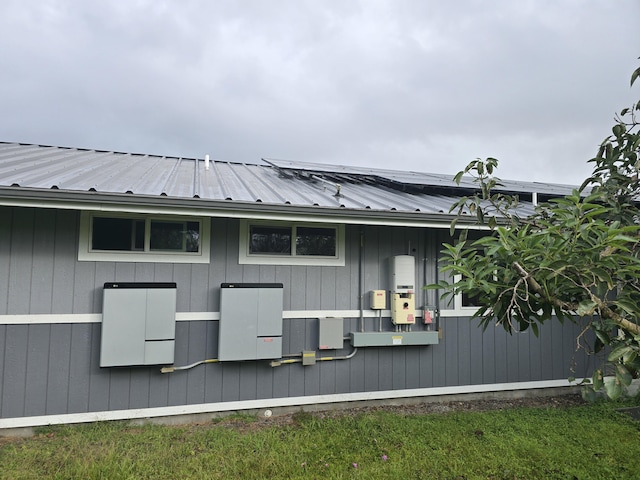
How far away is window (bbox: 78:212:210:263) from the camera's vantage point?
3452 mm

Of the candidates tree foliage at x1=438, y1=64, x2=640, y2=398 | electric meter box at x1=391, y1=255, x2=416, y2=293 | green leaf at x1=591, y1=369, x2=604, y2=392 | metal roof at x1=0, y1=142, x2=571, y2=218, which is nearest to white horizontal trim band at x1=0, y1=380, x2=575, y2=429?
electric meter box at x1=391, y1=255, x2=416, y2=293

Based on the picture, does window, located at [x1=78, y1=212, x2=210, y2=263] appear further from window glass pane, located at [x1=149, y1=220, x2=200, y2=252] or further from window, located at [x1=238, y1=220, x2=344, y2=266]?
window, located at [x1=238, y1=220, x2=344, y2=266]

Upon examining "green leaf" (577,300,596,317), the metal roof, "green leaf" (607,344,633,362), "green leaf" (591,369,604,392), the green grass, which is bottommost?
the green grass

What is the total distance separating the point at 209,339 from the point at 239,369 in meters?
0.45

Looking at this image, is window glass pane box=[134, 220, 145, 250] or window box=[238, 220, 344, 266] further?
window box=[238, 220, 344, 266]

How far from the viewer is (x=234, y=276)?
3.81 m

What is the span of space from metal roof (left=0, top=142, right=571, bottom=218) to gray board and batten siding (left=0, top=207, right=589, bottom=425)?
1.35 feet

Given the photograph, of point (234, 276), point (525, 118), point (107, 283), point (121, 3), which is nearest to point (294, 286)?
point (234, 276)

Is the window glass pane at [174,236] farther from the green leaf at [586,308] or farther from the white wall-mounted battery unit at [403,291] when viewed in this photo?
the green leaf at [586,308]

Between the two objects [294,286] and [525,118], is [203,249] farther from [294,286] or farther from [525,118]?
[525,118]

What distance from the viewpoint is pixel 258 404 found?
379cm

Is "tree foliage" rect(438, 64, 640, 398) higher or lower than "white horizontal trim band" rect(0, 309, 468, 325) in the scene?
higher

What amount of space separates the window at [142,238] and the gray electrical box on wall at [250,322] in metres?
0.51

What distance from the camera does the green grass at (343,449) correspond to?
2.64 metres
